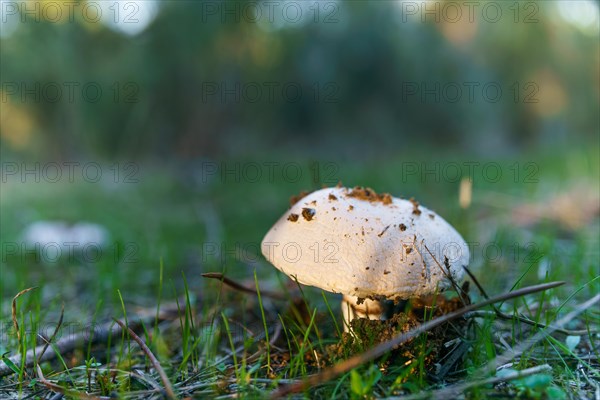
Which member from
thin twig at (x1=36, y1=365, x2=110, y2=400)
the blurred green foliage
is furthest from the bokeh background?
thin twig at (x1=36, y1=365, x2=110, y2=400)

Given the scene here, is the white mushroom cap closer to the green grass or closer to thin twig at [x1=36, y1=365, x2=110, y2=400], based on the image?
the green grass

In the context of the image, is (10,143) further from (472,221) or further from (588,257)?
(588,257)

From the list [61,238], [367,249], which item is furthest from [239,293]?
[61,238]

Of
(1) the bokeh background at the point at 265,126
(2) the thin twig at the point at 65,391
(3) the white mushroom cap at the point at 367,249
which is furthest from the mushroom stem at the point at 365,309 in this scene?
(2) the thin twig at the point at 65,391

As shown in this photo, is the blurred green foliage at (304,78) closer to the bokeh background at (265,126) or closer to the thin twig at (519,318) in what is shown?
A: the bokeh background at (265,126)

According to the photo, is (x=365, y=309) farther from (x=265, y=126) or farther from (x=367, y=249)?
(x=265, y=126)
